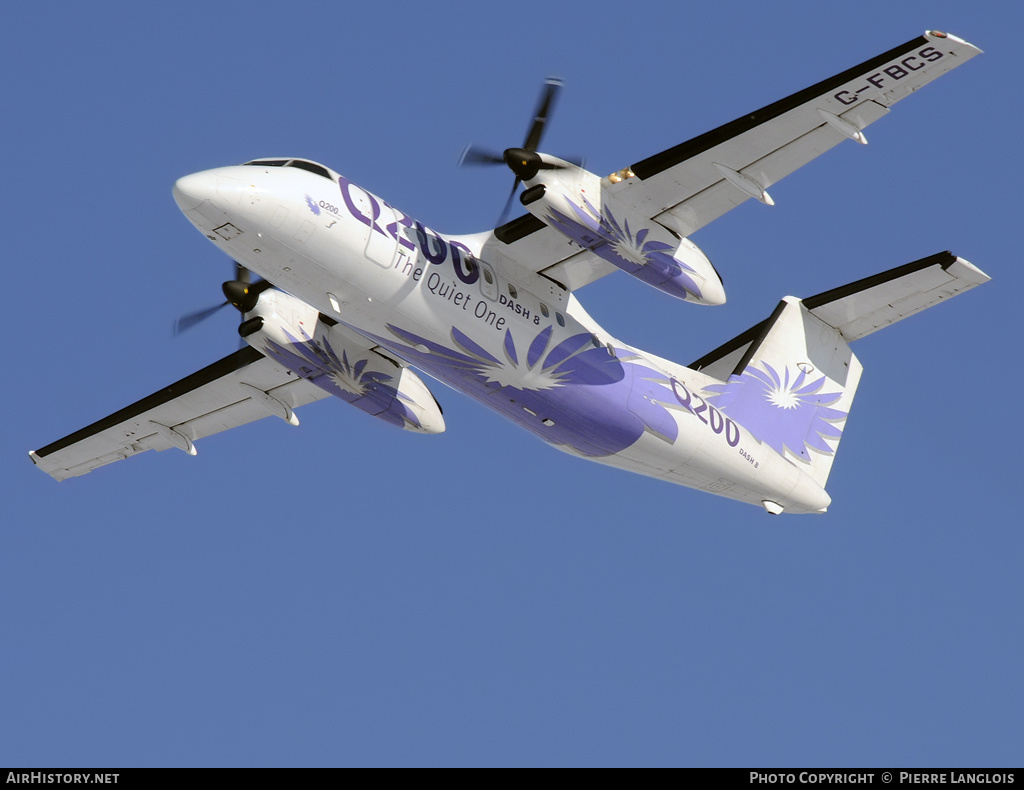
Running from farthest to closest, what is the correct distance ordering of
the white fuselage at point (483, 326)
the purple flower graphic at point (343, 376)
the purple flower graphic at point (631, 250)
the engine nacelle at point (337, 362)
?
the purple flower graphic at point (343, 376), the engine nacelle at point (337, 362), the purple flower graphic at point (631, 250), the white fuselage at point (483, 326)

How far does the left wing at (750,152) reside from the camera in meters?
15.1

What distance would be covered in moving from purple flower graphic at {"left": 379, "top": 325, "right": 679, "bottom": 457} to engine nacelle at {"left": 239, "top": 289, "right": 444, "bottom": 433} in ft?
5.55

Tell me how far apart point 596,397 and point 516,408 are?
101 cm

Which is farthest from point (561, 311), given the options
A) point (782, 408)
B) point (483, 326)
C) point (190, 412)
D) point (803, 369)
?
point (190, 412)

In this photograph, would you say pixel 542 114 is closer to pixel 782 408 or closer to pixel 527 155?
pixel 527 155

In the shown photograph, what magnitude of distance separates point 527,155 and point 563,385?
295cm

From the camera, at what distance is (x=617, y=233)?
16.5m

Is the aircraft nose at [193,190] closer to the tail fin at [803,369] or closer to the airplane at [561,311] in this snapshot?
the airplane at [561,311]

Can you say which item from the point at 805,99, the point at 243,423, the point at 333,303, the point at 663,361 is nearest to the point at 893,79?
the point at 805,99

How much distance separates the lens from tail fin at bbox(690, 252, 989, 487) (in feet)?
64.1

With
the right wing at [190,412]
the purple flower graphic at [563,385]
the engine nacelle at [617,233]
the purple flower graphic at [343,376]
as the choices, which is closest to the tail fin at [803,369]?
the purple flower graphic at [563,385]

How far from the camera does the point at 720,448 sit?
60.8ft
